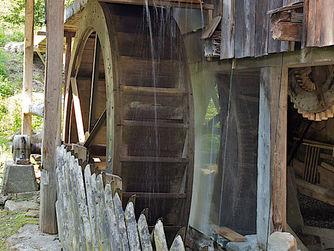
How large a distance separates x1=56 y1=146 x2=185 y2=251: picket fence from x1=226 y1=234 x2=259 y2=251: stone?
1574 millimetres

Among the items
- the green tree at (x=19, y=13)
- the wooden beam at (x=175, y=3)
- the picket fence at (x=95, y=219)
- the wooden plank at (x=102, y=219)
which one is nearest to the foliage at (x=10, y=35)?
the green tree at (x=19, y=13)

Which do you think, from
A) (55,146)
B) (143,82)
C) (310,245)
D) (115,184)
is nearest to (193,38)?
(143,82)

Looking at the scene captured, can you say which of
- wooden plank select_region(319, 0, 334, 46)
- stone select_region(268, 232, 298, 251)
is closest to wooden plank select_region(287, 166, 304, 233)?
stone select_region(268, 232, 298, 251)

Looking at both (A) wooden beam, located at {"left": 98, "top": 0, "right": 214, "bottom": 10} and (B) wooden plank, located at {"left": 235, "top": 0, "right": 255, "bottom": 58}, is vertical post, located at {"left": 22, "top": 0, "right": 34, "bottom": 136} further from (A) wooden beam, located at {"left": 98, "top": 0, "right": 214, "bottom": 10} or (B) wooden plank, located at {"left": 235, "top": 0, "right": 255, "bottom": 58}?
(B) wooden plank, located at {"left": 235, "top": 0, "right": 255, "bottom": 58}

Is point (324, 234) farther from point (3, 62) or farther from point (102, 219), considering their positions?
point (3, 62)

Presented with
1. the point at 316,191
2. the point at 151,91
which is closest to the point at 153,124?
the point at 151,91

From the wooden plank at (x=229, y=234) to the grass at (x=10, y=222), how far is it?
2.00m

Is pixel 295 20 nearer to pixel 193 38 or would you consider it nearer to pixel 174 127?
pixel 174 127

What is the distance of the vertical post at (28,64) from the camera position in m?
7.21

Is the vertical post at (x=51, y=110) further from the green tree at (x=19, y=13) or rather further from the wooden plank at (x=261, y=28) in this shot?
the green tree at (x=19, y=13)

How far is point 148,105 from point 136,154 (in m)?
0.53

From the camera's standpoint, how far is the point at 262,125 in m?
4.41

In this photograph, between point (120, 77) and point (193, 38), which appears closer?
point (120, 77)

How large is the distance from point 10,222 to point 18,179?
1.13 meters
